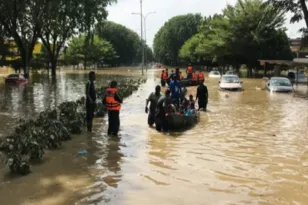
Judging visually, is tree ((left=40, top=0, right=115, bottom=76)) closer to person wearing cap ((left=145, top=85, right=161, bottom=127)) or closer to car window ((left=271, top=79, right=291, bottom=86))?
car window ((left=271, top=79, right=291, bottom=86))

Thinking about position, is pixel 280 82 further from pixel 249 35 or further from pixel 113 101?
pixel 249 35

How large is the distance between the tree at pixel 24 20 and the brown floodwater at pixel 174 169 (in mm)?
24360

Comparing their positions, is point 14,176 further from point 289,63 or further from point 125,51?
point 125,51

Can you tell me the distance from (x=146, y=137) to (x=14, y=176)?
17.1 ft

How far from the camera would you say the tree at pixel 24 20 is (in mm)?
37487

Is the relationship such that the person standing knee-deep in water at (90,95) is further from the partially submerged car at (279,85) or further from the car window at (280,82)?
the car window at (280,82)

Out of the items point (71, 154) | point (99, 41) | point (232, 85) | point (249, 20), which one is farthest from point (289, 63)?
point (99, 41)

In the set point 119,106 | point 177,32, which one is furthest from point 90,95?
point 177,32

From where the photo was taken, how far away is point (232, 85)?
106 ft

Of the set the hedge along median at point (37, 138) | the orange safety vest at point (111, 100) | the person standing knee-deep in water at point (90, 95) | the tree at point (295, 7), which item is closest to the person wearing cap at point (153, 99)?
the orange safety vest at point (111, 100)

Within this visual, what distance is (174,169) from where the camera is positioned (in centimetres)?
906

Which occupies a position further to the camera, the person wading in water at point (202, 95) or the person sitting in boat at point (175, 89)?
the person wading in water at point (202, 95)

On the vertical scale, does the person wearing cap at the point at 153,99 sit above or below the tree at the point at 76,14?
below

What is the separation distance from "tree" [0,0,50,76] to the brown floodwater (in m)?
24.4
